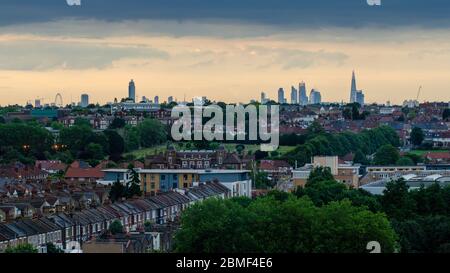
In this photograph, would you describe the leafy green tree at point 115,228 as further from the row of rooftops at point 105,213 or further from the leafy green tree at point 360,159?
the leafy green tree at point 360,159

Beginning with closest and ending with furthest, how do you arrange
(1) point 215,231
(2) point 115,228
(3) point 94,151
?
(1) point 215,231
(2) point 115,228
(3) point 94,151

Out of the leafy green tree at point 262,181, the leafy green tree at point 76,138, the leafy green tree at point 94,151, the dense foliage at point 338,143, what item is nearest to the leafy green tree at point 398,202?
the leafy green tree at point 262,181

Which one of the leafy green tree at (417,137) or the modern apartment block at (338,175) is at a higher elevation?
the modern apartment block at (338,175)

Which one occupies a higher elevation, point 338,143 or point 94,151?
point 94,151

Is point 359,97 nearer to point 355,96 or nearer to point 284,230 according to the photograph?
point 355,96

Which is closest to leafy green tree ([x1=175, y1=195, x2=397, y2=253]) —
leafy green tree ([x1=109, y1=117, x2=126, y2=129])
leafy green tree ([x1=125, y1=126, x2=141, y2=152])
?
leafy green tree ([x1=125, y1=126, x2=141, y2=152])

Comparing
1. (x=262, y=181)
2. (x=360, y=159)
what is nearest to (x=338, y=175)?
(x=262, y=181)

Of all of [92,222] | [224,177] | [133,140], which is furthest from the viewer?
[133,140]

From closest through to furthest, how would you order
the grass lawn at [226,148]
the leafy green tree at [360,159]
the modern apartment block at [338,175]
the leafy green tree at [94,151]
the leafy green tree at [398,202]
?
the leafy green tree at [398,202] → the modern apartment block at [338,175] → the leafy green tree at [94,151] → the leafy green tree at [360,159] → the grass lawn at [226,148]

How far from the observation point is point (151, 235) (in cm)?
1653

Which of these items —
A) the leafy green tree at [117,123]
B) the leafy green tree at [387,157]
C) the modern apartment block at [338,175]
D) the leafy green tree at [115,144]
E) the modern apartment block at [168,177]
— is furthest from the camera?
the leafy green tree at [117,123]

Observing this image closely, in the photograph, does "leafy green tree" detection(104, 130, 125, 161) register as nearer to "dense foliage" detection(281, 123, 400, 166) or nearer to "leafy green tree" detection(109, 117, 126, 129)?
"dense foliage" detection(281, 123, 400, 166)

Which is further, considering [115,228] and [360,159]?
[360,159]
